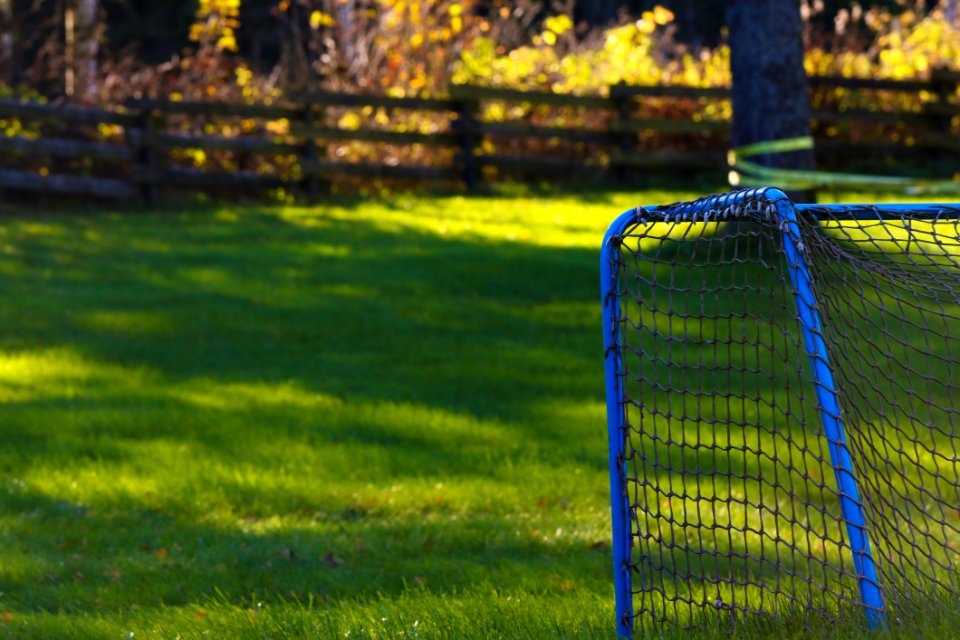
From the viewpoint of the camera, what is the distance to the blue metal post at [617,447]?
3.51m

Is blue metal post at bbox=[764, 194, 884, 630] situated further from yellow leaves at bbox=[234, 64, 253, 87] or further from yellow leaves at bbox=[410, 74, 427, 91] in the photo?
yellow leaves at bbox=[234, 64, 253, 87]

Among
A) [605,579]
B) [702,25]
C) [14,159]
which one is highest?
[702,25]

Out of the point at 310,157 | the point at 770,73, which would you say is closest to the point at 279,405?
the point at 770,73

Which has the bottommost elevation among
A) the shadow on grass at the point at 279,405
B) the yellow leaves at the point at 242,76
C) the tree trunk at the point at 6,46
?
the shadow on grass at the point at 279,405

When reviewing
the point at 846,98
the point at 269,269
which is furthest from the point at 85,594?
the point at 846,98

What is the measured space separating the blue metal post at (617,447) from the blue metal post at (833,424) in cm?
48

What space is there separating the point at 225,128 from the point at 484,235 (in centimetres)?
609

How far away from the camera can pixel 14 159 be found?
15273mm

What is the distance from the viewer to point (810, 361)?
333 cm

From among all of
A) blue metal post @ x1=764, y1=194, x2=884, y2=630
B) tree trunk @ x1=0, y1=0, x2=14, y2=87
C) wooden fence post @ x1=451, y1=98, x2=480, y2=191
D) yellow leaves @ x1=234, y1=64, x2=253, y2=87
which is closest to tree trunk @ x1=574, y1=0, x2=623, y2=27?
yellow leaves @ x1=234, y1=64, x2=253, y2=87

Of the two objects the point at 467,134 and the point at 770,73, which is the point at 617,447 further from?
→ the point at 467,134

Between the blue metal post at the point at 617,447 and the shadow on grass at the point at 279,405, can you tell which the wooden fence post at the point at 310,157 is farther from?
the blue metal post at the point at 617,447

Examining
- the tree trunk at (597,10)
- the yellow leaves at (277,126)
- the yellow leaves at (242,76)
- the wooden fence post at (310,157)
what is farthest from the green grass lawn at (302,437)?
the tree trunk at (597,10)

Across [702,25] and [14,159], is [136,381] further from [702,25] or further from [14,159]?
[702,25]
